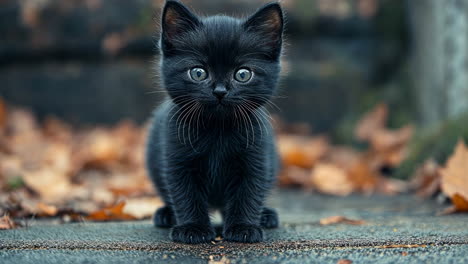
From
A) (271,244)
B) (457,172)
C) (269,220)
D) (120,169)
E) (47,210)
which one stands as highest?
(120,169)

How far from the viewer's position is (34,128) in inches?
194


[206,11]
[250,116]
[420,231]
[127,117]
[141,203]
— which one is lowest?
[420,231]

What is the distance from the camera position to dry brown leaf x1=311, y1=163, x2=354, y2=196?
12.0 feet

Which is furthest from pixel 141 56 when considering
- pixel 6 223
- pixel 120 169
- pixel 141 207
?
pixel 6 223

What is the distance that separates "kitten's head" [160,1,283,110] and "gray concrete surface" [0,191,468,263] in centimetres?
55

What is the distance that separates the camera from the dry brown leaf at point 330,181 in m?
3.65

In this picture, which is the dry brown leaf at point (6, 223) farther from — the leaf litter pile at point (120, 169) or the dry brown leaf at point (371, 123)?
the dry brown leaf at point (371, 123)

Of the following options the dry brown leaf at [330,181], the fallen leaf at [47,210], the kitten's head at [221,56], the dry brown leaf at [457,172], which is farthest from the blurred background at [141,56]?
the kitten's head at [221,56]

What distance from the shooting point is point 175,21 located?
82.7 inches

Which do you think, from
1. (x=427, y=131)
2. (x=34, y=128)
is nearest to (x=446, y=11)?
(x=427, y=131)

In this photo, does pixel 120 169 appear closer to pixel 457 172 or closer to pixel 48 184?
pixel 48 184

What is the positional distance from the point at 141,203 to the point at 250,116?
1061 millimetres

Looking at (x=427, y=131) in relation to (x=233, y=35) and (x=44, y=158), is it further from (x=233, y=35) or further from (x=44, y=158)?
(x=44, y=158)

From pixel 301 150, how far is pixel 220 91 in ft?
7.63
